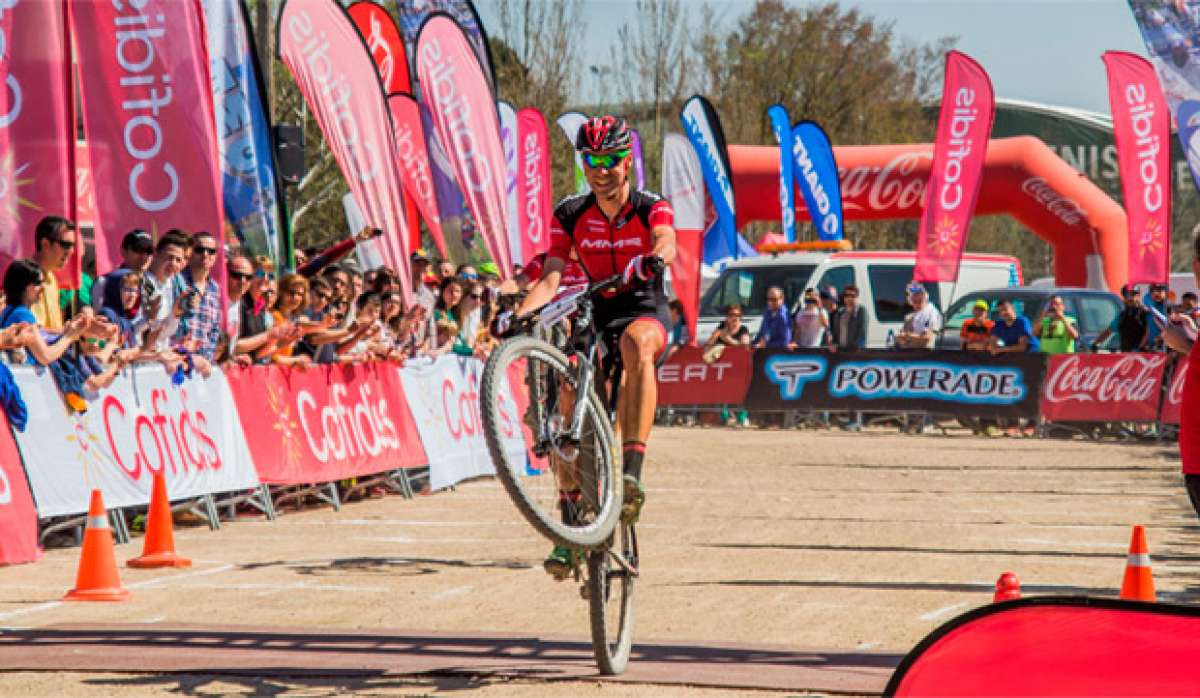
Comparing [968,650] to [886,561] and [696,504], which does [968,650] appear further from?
[696,504]

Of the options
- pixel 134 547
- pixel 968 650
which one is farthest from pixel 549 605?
pixel 968 650

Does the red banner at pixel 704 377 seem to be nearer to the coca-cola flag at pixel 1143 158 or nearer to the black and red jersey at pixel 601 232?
the coca-cola flag at pixel 1143 158

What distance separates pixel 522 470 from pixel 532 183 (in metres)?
20.3

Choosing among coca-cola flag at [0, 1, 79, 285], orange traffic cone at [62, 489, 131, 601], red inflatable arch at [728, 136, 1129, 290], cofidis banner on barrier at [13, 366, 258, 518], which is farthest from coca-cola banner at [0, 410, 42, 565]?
red inflatable arch at [728, 136, 1129, 290]

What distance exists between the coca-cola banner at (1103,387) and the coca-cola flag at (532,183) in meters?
7.98

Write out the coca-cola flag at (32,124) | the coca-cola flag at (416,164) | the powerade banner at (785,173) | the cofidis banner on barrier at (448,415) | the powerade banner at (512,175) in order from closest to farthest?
the coca-cola flag at (32,124)
the cofidis banner on barrier at (448,415)
the coca-cola flag at (416,164)
the powerade banner at (512,175)
the powerade banner at (785,173)

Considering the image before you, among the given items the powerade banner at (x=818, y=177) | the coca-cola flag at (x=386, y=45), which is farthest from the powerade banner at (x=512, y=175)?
the powerade banner at (x=818, y=177)

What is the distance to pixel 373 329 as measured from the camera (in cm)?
1619

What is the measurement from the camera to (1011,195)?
125 feet

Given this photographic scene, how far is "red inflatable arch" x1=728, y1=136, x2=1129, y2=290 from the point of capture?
3681cm

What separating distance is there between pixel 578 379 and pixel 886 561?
4736 mm

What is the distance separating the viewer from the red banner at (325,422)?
1410cm

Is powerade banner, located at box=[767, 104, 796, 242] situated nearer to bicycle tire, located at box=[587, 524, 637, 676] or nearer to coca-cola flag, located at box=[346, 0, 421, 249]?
coca-cola flag, located at box=[346, 0, 421, 249]

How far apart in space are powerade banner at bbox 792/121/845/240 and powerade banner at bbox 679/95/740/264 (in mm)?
2212
